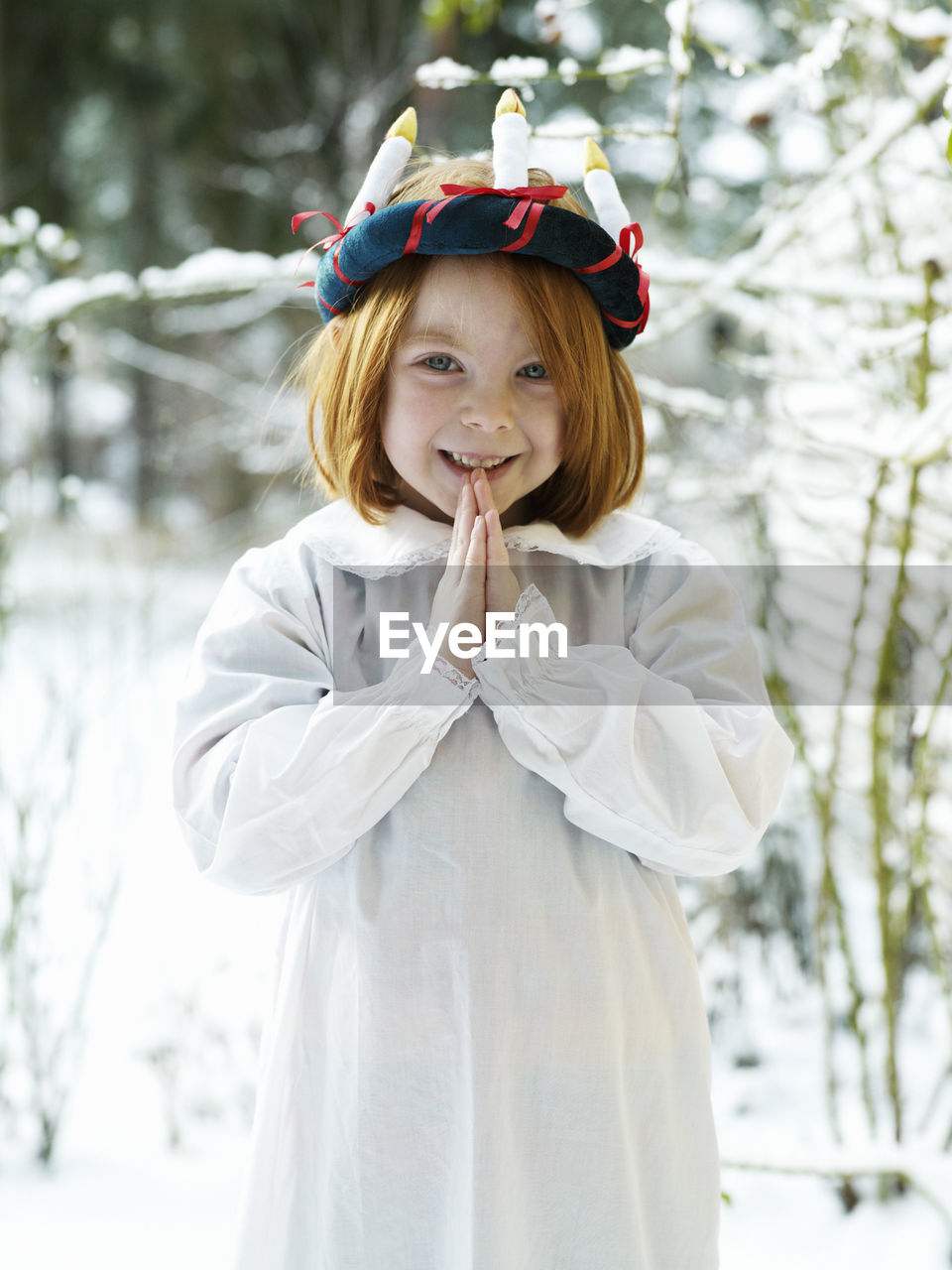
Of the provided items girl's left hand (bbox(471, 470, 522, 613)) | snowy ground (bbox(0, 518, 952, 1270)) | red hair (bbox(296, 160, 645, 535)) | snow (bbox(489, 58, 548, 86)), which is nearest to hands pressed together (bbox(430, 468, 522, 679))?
girl's left hand (bbox(471, 470, 522, 613))

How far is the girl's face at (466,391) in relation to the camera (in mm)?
990

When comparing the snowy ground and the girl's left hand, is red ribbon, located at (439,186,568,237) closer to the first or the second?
the girl's left hand

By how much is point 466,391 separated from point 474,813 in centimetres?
40

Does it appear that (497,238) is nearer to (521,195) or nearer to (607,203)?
(521,195)

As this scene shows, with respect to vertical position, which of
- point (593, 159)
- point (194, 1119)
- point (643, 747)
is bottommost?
point (194, 1119)

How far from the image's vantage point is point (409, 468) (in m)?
1.04

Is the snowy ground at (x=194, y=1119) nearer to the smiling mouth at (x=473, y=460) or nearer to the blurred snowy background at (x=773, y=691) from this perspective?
the blurred snowy background at (x=773, y=691)

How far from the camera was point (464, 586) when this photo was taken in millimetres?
972

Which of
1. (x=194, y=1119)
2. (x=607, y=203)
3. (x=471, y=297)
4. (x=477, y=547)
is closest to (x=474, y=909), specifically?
(x=477, y=547)

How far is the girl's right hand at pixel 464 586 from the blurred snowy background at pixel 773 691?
29cm

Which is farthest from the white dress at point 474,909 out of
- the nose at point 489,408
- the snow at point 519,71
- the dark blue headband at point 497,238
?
the snow at point 519,71

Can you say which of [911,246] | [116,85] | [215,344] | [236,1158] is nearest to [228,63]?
[116,85]

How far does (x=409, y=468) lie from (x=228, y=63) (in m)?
5.12

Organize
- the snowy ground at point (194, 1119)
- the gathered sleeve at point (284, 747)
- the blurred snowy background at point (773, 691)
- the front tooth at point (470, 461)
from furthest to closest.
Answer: the snowy ground at point (194, 1119) → the blurred snowy background at point (773, 691) → the front tooth at point (470, 461) → the gathered sleeve at point (284, 747)
